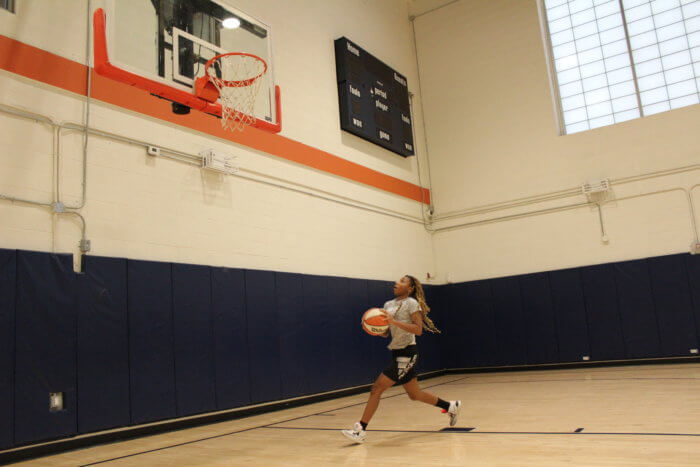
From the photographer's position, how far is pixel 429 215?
12.6 meters

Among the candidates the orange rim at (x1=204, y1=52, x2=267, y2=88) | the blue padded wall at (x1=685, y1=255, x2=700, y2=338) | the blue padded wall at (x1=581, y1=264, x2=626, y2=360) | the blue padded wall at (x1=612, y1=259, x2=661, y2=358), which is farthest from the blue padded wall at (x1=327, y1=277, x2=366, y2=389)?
the blue padded wall at (x1=685, y1=255, x2=700, y2=338)

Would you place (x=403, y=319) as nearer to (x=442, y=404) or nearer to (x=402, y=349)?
(x=402, y=349)

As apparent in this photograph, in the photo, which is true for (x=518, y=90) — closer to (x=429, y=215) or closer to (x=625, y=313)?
(x=429, y=215)

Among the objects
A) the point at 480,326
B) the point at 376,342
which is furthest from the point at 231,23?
the point at 480,326

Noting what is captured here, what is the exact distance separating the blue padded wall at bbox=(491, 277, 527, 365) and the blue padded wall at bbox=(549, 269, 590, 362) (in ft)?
2.27

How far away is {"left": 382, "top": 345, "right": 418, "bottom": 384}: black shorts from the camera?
4.83 metres

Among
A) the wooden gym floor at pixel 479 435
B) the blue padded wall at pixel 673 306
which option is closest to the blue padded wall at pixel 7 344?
the wooden gym floor at pixel 479 435

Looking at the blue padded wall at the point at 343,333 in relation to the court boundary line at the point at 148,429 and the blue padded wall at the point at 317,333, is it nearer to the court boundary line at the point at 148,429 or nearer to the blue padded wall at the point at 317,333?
the blue padded wall at the point at 317,333

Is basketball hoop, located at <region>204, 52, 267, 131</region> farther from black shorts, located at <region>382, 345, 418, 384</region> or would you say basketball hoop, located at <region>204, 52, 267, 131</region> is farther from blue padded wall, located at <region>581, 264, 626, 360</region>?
blue padded wall, located at <region>581, 264, 626, 360</region>

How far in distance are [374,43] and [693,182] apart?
661 cm

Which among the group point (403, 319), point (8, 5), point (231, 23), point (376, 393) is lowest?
point (376, 393)

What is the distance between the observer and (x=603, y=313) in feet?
34.7

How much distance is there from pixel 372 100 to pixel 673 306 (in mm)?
6649

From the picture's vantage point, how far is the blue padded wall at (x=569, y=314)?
1077 centimetres
